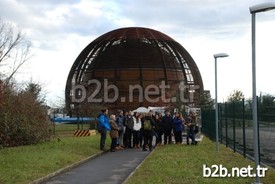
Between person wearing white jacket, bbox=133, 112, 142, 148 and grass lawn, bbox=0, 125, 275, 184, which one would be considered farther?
person wearing white jacket, bbox=133, 112, 142, 148

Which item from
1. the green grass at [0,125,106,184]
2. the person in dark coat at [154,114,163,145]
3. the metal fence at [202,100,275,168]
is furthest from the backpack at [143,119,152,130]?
the green grass at [0,125,106,184]

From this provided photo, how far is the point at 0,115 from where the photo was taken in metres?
22.6

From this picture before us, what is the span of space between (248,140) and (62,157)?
6.56m

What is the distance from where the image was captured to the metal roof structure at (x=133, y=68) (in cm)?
9044

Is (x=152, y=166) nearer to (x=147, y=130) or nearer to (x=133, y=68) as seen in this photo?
(x=147, y=130)

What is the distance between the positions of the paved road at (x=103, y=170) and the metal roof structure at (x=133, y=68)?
6732 cm

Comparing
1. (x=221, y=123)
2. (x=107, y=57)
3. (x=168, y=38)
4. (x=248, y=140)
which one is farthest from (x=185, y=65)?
(x=248, y=140)

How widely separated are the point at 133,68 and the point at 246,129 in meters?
74.9

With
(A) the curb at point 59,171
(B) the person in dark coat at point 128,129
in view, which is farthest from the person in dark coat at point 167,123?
(A) the curb at point 59,171

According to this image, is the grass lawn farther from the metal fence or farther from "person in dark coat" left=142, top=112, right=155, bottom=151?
"person in dark coat" left=142, top=112, right=155, bottom=151

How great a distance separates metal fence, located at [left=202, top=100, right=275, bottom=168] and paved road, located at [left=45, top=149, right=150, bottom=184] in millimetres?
3771

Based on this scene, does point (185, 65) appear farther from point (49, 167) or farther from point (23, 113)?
point (49, 167)

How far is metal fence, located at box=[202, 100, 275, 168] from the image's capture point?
13.5 meters

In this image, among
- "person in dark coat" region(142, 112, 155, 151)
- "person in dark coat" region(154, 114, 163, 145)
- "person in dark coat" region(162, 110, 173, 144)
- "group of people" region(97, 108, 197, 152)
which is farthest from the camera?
"person in dark coat" region(162, 110, 173, 144)
